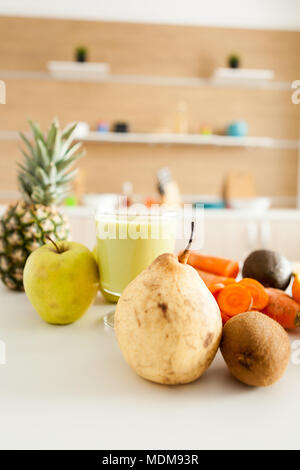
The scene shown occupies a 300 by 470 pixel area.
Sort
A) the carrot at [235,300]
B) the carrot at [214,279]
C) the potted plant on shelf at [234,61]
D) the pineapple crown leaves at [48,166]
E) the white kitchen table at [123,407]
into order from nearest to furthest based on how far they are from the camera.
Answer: the white kitchen table at [123,407] → the carrot at [235,300] → the carrot at [214,279] → the pineapple crown leaves at [48,166] → the potted plant on shelf at [234,61]

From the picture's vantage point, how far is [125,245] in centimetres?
76

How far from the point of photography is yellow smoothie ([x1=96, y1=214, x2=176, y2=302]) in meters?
0.76

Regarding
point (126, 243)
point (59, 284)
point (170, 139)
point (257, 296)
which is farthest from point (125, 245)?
point (170, 139)

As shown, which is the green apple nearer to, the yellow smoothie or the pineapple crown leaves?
the yellow smoothie

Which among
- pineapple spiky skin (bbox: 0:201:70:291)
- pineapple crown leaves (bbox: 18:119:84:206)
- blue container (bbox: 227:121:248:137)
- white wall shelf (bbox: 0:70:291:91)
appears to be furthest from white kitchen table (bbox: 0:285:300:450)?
white wall shelf (bbox: 0:70:291:91)

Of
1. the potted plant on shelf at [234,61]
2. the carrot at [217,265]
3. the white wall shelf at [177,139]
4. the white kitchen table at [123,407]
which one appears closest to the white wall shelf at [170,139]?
the white wall shelf at [177,139]

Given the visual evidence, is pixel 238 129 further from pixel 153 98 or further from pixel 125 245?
Result: pixel 125 245

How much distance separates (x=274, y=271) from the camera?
2.52 ft

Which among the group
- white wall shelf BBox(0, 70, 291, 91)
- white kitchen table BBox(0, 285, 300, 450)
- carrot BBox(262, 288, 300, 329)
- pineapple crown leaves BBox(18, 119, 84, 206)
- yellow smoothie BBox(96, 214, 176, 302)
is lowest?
white kitchen table BBox(0, 285, 300, 450)

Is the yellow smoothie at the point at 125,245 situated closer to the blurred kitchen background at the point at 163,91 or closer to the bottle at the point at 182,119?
the blurred kitchen background at the point at 163,91

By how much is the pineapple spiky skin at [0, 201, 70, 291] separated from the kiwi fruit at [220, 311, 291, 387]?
60 cm

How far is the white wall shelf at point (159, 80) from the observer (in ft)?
12.2

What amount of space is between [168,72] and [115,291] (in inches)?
140
